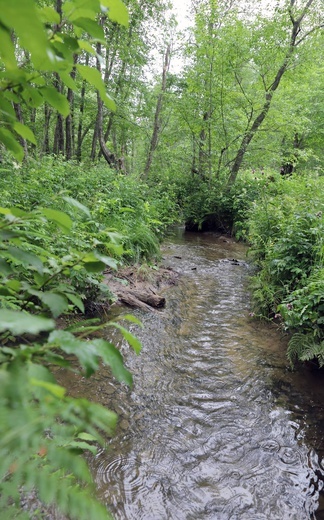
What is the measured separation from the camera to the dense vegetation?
21.3 inches

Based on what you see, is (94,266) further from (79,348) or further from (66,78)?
(66,78)

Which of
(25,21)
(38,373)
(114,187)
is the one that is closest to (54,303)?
(38,373)

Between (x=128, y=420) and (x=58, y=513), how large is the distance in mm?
1007

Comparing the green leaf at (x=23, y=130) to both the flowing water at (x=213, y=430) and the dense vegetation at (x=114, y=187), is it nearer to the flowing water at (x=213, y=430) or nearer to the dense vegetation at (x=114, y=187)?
the dense vegetation at (x=114, y=187)

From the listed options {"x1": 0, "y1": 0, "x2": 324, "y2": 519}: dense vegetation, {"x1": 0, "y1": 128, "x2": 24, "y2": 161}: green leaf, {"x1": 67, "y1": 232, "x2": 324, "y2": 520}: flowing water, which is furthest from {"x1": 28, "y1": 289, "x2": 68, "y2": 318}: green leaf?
{"x1": 67, "y1": 232, "x2": 324, "y2": 520}: flowing water

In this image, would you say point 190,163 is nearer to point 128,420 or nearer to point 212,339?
point 212,339

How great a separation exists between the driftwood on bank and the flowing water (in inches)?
20.0

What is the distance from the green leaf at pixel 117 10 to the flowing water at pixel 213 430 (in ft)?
8.42

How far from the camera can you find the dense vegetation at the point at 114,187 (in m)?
0.54

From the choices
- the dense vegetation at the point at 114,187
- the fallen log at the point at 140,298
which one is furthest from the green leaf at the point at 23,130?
the fallen log at the point at 140,298

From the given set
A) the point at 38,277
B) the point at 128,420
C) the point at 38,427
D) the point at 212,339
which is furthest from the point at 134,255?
the point at 38,427

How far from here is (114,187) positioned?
280 inches

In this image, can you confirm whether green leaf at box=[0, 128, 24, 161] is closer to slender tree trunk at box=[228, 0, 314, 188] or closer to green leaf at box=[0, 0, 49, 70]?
green leaf at box=[0, 0, 49, 70]

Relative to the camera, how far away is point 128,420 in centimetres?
277
